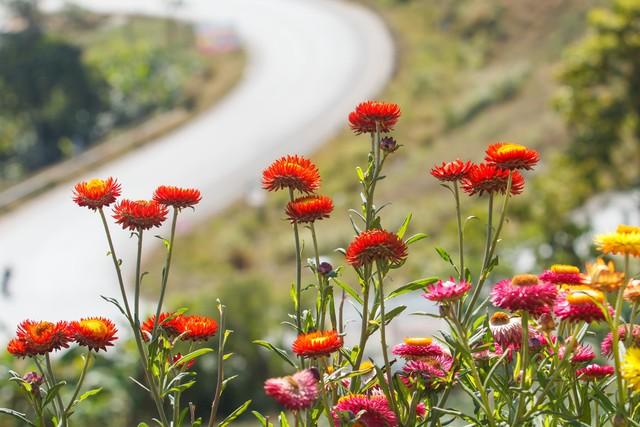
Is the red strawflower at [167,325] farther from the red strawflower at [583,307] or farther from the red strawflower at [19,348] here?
the red strawflower at [583,307]

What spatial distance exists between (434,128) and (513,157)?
29.3 meters

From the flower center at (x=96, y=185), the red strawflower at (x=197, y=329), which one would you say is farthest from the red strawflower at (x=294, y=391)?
the flower center at (x=96, y=185)

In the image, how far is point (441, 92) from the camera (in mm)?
35312

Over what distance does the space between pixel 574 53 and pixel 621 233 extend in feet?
53.1

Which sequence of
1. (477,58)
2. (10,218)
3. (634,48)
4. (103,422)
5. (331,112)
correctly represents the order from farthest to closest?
1. (477,58)
2. (331,112)
3. (10,218)
4. (634,48)
5. (103,422)

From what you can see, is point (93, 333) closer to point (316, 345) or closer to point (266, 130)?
point (316, 345)

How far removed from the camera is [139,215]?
7.29 ft

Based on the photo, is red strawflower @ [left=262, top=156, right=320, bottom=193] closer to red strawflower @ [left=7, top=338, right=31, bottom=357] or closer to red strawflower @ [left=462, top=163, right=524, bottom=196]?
red strawflower @ [left=462, top=163, right=524, bottom=196]

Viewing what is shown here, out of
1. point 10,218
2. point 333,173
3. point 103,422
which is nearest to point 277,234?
point 333,173

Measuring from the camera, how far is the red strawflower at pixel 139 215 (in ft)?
7.29

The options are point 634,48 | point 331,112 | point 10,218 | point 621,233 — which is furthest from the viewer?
point 331,112

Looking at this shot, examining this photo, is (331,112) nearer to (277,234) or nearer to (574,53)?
(277,234)

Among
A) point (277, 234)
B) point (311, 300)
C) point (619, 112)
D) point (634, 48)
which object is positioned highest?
point (634, 48)

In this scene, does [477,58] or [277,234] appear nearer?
[277,234]
